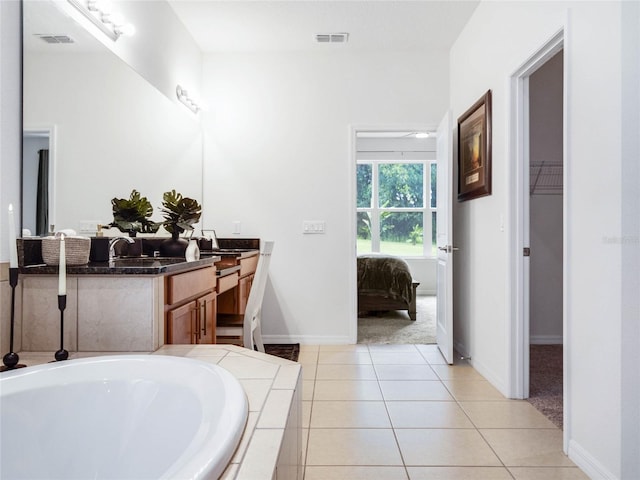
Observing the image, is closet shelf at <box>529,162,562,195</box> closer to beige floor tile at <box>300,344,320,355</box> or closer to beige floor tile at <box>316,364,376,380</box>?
beige floor tile at <box>316,364,376,380</box>

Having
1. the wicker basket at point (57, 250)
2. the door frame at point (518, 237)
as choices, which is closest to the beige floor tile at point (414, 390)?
the door frame at point (518, 237)

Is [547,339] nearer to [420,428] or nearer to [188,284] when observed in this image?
[420,428]

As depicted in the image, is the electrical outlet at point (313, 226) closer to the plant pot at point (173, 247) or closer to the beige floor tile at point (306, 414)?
the plant pot at point (173, 247)

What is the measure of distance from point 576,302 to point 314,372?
1.88 meters

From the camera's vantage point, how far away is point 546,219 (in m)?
4.02

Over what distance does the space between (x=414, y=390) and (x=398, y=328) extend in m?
1.85

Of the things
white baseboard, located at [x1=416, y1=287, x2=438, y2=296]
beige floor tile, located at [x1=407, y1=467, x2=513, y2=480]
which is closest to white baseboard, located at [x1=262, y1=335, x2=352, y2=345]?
beige floor tile, located at [x1=407, y1=467, x2=513, y2=480]

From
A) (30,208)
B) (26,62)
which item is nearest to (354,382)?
(30,208)

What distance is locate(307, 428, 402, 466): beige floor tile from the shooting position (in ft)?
6.52

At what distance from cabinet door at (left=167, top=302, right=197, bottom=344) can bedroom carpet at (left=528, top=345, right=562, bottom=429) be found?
192 cm

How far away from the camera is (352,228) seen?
413 centimetres

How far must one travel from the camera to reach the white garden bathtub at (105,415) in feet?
3.75

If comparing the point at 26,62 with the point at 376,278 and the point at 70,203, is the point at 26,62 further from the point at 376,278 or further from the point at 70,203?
the point at 376,278

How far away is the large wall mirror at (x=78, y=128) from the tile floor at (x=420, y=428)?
62.9 inches
